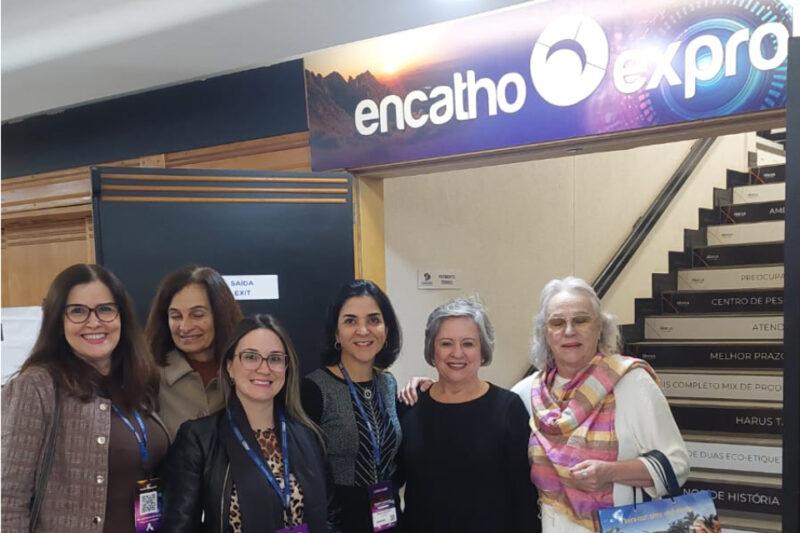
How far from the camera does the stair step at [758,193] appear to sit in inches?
221

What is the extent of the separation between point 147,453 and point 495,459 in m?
1.03

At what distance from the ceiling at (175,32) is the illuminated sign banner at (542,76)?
141 mm

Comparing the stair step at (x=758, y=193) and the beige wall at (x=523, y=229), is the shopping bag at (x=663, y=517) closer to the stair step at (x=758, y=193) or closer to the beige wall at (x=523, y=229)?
the beige wall at (x=523, y=229)

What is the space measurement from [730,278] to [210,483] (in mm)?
4214

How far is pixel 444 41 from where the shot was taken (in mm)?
3311

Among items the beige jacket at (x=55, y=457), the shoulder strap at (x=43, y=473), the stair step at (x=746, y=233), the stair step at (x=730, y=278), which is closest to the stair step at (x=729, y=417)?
the stair step at (x=730, y=278)

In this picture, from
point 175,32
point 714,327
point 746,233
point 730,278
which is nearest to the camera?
point 175,32

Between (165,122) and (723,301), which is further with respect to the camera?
(723,301)

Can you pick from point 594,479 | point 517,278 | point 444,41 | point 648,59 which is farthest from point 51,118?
point 594,479

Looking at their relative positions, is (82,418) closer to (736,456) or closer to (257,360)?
(257,360)

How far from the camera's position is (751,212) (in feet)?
18.3

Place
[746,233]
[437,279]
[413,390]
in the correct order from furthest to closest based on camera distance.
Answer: [746,233], [437,279], [413,390]

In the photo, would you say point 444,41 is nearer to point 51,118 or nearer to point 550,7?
point 550,7

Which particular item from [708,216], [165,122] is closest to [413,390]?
[165,122]
